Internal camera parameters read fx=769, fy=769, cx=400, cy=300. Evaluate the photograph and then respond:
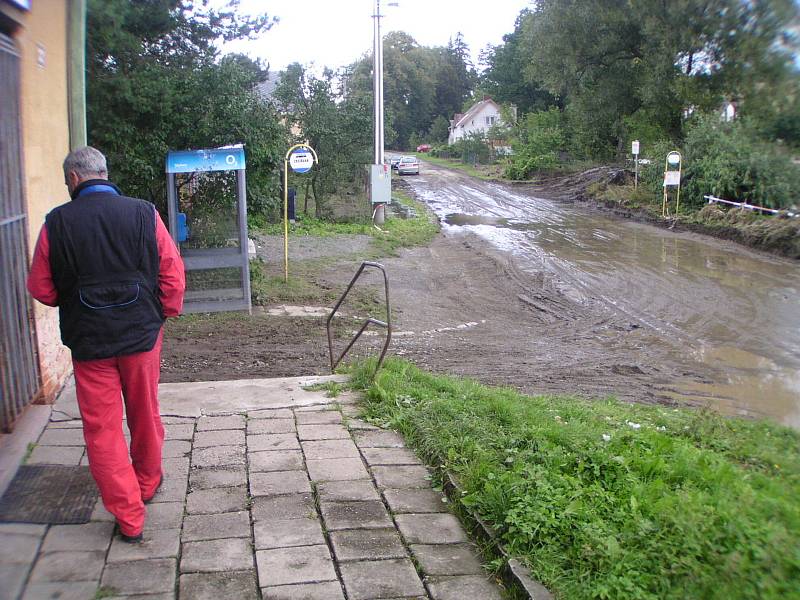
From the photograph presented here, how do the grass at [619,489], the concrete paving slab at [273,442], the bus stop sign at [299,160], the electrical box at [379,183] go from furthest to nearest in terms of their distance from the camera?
the electrical box at [379,183] < the bus stop sign at [299,160] < the concrete paving slab at [273,442] < the grass at [619,489]

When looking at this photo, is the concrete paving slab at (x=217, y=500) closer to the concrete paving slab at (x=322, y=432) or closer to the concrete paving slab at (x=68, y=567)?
the concrete paving slab at (x=68, y=567)

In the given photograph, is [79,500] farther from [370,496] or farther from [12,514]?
[370,496]

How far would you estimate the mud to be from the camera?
→ 9.21 m

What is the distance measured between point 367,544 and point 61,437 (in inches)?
95.9

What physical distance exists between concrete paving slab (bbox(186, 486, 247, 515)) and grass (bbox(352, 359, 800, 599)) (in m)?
1.26

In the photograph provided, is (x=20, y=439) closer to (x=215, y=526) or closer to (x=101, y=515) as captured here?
(x=101, y=515)

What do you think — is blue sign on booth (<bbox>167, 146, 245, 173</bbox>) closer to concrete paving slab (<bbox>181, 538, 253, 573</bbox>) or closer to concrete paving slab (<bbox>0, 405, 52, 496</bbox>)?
concrete paving slab (<bbox>0, 405, 52, 496</bbox>)

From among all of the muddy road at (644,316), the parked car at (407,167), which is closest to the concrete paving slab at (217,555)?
the muddy road at (644,316)

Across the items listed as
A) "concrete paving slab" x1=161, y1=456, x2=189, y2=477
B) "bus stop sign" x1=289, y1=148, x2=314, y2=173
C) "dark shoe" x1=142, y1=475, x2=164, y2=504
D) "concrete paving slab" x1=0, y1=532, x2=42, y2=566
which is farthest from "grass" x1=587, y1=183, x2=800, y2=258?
"concrete paving slab" x1=0, y1=532, x2=42, y2=566

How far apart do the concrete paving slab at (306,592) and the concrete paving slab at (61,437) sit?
2.21 m

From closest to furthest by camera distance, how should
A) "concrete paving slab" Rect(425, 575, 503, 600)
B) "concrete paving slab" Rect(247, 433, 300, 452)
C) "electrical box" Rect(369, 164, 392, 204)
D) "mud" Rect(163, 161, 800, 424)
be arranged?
"concrete paving slab" Rect(425, 575, 503, 600) → "concrete paving slab" Rect(247, 433, 300, 452) → "mud" Rect(163, 161, 800, 424) → "electrical box" Rect(369, 164, 392, 204)

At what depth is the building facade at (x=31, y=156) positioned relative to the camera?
516 centimetres

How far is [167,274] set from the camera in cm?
392

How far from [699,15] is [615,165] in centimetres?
3991
